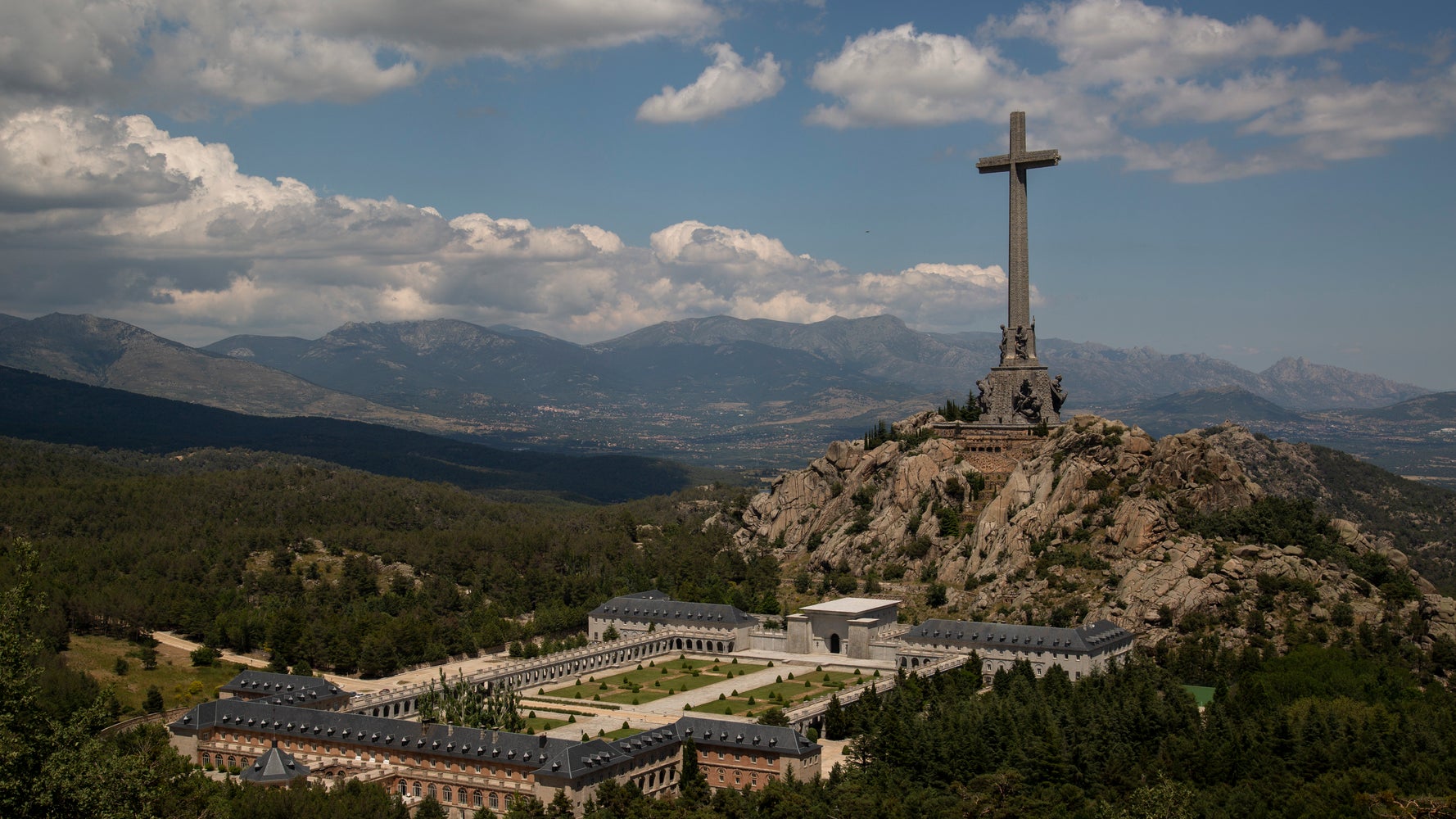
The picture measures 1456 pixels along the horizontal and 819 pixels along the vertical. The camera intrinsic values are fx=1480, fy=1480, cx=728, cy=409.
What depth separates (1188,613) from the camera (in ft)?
393

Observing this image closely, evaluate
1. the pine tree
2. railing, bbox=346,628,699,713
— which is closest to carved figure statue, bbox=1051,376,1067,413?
railing, bbox=346,628,699,713

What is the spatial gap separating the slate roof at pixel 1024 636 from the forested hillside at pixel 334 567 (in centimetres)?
2214

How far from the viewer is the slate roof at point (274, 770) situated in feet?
280

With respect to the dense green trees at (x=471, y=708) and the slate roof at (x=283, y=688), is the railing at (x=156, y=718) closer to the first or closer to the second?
the slate roof at (x=283, y=688)

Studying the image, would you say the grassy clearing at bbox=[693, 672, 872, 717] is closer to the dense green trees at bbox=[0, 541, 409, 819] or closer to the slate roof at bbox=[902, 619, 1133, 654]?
the slate roof at bbox=[902, 619, 1133, 654]

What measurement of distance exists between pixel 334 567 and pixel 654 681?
5615 cm

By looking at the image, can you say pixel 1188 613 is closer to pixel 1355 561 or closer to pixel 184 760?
pixel 1355 561

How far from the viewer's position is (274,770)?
282ft

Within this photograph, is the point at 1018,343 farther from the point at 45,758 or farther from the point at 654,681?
the point at 45,758

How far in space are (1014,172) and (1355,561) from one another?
46834 millimetres

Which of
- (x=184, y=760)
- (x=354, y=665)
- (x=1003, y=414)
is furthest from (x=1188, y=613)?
(x=184, y=760)

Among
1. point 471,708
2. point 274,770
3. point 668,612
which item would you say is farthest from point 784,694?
point 274,770

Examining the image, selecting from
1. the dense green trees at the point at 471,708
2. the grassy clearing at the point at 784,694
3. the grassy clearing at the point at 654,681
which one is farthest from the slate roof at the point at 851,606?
the dense green trees at the point at 471,708

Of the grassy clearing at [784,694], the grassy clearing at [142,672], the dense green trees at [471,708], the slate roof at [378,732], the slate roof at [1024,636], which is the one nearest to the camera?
the slate roof at [378,732]
